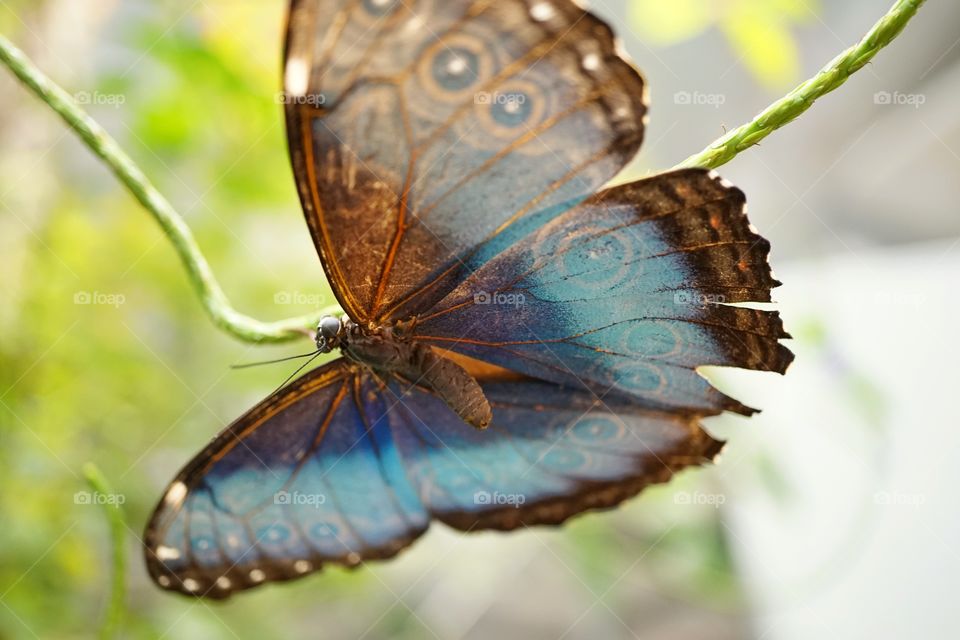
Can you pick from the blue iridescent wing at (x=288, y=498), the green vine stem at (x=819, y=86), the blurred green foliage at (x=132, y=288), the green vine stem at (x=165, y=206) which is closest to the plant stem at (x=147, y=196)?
the green vine stem at (x=165, y=206)

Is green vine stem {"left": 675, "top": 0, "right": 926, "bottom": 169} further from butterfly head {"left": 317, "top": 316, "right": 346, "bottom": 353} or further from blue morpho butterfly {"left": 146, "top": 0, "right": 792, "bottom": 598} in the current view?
butterfly head {"left": 317, "top": 316, "right": 346, "bottom": 353}

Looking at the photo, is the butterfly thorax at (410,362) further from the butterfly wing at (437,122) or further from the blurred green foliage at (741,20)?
the blurred green foliage at (741,20)

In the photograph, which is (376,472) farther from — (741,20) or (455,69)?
(741,20)

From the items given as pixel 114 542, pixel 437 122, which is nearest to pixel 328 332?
pixel 437 122

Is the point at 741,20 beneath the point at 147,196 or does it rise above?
above

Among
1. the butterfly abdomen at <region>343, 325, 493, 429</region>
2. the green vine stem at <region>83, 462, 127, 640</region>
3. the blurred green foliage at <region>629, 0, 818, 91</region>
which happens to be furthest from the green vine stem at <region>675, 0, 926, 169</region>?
the blurred green foliage at <region>629, 0, 818, 91</region>

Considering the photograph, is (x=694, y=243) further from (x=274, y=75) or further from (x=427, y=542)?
(x=427, y=542)
